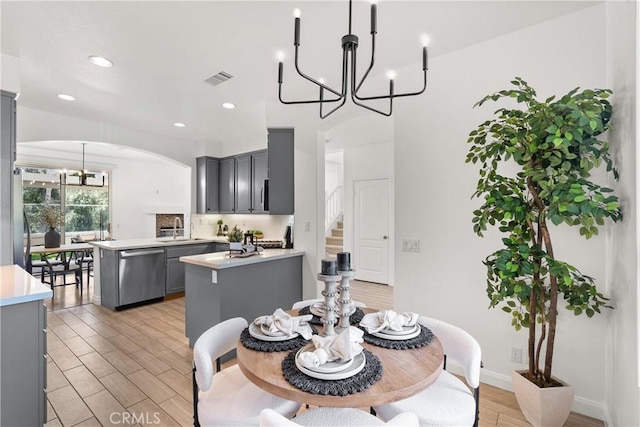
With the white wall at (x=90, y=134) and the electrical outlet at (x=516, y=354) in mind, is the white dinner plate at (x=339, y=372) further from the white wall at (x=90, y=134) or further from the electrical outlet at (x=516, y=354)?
the white wall at (x=90, y=134)

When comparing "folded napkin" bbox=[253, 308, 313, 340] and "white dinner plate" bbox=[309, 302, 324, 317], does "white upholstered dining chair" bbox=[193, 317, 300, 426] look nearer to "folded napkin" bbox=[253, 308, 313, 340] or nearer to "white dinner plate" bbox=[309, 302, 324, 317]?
"folded napkin" bbox=[253, 308, 313, 340]

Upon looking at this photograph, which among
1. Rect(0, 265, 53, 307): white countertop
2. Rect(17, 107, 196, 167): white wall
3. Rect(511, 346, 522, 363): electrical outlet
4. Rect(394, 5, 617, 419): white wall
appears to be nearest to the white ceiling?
Rect(394, 5, 617, 419): white wall

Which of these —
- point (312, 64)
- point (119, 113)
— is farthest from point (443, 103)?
point (119, 113)

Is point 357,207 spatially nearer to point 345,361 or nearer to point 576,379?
point 576,379

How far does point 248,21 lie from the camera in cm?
226

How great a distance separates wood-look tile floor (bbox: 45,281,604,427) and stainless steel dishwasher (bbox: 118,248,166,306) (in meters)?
0.27

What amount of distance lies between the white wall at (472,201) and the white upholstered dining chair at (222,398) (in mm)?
1797

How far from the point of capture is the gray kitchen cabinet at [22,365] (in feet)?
5.37

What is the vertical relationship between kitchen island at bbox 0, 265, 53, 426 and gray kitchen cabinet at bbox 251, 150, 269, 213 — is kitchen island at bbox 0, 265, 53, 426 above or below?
below

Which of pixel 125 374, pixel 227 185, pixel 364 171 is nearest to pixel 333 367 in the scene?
pixel 125 374

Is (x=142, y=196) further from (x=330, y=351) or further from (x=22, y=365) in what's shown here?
(x=330, y=351)

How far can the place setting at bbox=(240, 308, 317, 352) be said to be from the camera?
1.40 meters

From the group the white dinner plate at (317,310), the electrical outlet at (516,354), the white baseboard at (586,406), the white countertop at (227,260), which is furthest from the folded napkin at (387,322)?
the white countertop at (227,260)

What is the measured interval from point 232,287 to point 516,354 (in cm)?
254
